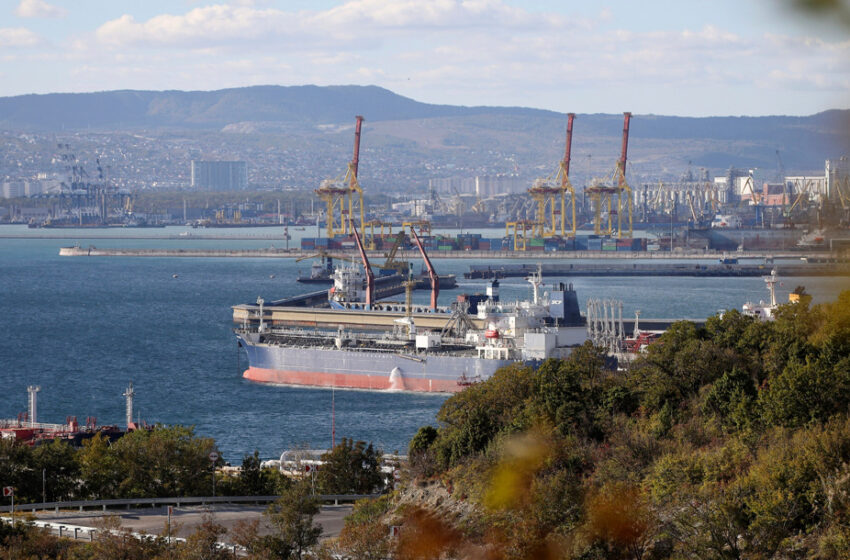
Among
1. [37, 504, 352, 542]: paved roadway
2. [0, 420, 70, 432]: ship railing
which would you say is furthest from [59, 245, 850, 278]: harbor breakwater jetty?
[37, 504, 352, 542]: paved roadway

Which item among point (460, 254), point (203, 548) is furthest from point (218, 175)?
point (203, 548)

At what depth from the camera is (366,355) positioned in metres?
20.4

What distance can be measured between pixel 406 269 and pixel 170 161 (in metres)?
129

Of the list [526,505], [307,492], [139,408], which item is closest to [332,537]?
[307,492]

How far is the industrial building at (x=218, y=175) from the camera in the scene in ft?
478

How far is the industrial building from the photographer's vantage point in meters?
146

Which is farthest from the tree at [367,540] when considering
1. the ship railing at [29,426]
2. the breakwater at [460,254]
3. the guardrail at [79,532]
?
the breakwater at [460,254]

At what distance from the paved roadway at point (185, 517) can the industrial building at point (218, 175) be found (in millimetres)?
137480

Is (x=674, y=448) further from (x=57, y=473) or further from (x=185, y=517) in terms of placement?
(x=57, y=473)

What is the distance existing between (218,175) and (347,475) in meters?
138

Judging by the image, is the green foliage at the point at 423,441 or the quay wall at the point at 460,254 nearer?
the green foliage at the point at 423,441

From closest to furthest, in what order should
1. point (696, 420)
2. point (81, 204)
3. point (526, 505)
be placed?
point (526, 505)
point (696, 420)
point (81, 204)

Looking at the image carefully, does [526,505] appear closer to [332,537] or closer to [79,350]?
[332,537]

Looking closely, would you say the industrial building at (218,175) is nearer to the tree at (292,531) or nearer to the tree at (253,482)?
the tree at (253,482)
